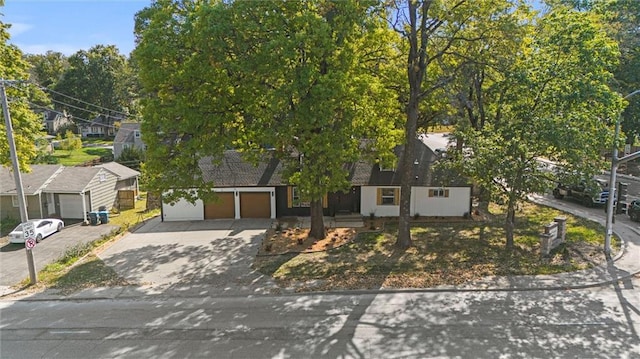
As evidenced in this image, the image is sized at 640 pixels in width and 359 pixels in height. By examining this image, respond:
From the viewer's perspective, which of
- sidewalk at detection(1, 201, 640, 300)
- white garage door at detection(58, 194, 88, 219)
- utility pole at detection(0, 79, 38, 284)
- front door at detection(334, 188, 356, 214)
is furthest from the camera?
white garage door at detection(58, 194, 88, 219)

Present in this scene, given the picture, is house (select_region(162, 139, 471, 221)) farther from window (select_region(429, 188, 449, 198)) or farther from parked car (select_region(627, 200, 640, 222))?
parked car (select_region(627, 200, 640, 222))

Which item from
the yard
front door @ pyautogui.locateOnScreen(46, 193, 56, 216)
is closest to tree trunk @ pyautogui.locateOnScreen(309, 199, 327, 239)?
front door @ pyautogui.locateOnScreen(46, 193, 56, 216)

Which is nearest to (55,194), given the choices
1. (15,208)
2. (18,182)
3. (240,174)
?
(15,208)

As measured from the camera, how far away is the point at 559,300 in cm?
1446

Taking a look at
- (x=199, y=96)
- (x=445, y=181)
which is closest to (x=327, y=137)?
(x=199, y=96)

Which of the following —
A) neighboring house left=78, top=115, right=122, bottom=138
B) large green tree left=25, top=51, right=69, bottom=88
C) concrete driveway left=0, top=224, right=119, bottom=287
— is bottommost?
concrete driveway left=0, top=224, right=119, bottom=287

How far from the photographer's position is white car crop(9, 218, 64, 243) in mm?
23859

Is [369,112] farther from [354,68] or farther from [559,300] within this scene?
[559,300]

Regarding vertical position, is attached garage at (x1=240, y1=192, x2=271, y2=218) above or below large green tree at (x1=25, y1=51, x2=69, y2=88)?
below

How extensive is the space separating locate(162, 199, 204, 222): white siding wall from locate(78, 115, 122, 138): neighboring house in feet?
207

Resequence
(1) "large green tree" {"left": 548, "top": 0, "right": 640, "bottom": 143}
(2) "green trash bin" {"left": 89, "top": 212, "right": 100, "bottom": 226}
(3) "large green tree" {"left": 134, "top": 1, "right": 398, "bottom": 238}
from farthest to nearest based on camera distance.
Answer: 1. (2) "green trash bin" {"left": 89, "top": 212, "right": 100, "bottom": 226}
2. (1) "large green tree" {"left": 548, "top": 0, "right": 640, "bottom": 143}
3. (3) "large green tree" {"left": 134, "top": 1, "right": 398, "bottom": 238}

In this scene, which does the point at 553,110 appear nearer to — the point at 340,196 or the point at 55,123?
the point at 340,196

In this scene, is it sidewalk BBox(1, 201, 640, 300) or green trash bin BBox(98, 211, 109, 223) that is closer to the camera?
sidewalk BBox(1, 201, 640, 300)

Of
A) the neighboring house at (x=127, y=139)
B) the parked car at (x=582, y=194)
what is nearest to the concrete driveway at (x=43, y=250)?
the neighboring house at (x=127, y=139)
